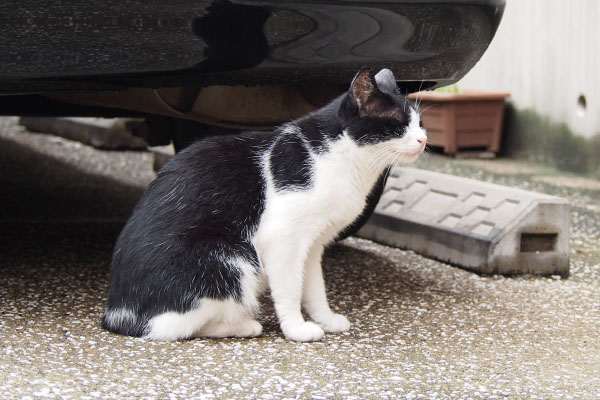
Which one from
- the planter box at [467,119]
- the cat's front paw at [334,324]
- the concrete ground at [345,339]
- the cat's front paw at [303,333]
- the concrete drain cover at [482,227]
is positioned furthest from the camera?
the planter box at [467,119]

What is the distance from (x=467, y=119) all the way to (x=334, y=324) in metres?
3.83

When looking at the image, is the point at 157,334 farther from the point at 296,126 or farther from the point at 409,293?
the point at 409,293

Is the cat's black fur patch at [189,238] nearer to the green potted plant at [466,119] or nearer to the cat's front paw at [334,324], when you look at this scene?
the cat's front paw at [334,324]

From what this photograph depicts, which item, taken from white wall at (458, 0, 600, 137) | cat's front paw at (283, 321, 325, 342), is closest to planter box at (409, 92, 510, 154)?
white wall at (458, 0, 600, 137)

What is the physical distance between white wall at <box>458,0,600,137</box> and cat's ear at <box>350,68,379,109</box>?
3.50 metres

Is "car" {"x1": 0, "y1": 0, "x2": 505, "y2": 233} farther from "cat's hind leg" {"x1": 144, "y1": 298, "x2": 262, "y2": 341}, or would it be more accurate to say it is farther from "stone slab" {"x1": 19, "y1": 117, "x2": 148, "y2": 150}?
"stone slab" {"x1": 19, "y1": 117, "x2": 148, "y2": 150}

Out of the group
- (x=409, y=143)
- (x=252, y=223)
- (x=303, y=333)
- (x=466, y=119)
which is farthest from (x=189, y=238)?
(x=466, y=119)

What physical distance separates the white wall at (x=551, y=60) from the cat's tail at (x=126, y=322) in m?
3.87

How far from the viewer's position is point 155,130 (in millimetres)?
3322

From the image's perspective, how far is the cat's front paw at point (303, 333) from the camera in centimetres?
222

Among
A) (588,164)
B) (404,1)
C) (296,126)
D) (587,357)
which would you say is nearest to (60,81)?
(296,126)

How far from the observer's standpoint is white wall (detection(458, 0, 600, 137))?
5.34m

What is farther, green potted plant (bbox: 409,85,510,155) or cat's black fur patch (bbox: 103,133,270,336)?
green potted plant (bbox: 409,85,510,155)

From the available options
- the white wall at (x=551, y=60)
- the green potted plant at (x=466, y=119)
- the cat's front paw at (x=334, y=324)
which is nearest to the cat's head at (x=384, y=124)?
the cat's front paw at (x=334, y=324)
